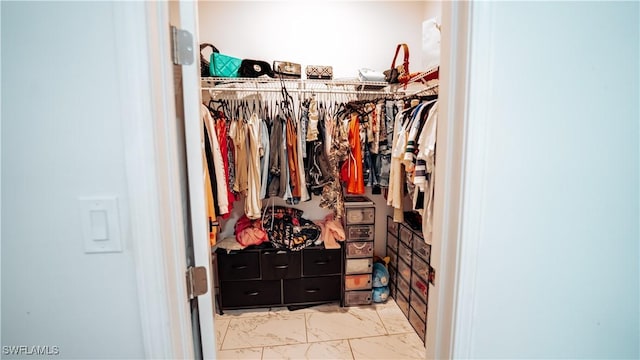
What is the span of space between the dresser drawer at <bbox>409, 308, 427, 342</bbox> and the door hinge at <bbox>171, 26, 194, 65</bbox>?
200 centimetres

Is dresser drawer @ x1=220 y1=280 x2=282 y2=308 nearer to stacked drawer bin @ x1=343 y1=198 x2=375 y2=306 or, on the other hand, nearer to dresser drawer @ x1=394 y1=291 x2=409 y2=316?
stacked drawer bin @ x1=343 y1=198 x2=375 y2=306

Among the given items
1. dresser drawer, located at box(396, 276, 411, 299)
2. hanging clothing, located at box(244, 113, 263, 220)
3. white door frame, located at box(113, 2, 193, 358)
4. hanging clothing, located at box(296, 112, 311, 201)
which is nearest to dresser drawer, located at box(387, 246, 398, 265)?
dresser drawer, located at box(396, 276, 411, 299)

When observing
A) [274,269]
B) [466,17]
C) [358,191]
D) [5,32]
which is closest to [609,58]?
[466,17]

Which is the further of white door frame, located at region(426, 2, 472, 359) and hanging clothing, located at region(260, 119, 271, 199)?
hanging clothing, located at region(260, 119, 271, 199)

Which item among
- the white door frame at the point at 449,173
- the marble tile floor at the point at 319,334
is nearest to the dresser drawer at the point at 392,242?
the marble tile floor at the point at 319,334

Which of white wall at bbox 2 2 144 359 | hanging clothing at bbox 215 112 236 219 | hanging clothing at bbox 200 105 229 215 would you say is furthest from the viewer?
hanging clothing at bbox 215 112 236 219

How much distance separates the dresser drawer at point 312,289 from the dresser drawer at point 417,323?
1.94 ft

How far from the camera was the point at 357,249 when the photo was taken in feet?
7.08

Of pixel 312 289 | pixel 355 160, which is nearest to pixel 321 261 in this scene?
pixel 312 289

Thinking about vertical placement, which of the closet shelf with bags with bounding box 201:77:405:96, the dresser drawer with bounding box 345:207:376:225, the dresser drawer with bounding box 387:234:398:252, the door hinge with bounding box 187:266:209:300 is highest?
the closet shelf with bags with bounding box 201:77:405:96

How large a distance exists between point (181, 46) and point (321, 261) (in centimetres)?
185

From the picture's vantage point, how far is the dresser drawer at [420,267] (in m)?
1.76

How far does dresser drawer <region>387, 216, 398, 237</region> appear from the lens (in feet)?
7.39

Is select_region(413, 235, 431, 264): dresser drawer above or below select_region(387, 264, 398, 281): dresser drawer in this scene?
above
